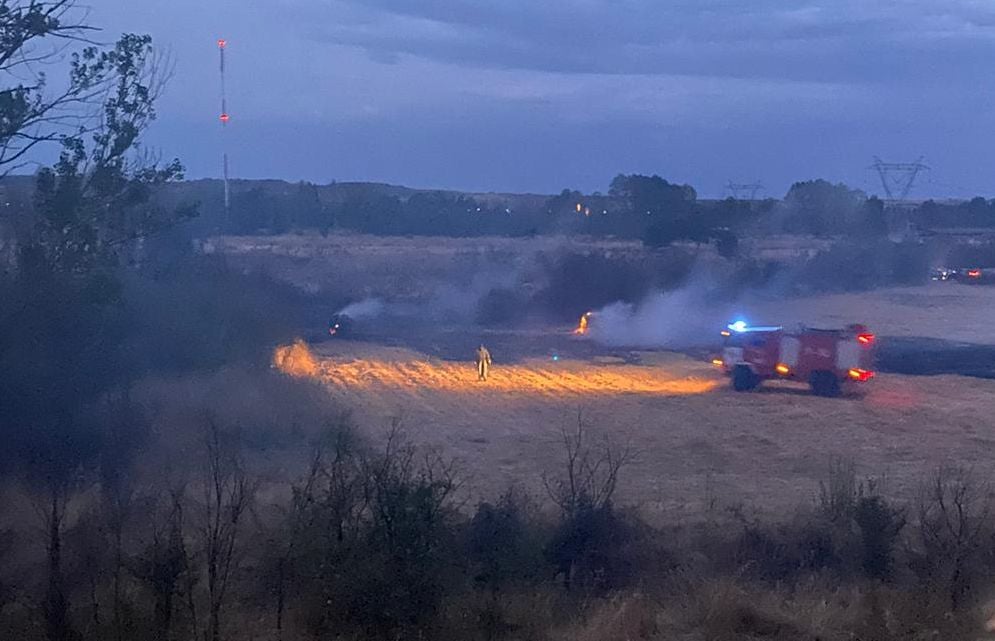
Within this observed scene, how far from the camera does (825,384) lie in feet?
112

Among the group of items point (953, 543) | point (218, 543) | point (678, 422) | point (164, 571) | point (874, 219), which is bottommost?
point (678, 422)

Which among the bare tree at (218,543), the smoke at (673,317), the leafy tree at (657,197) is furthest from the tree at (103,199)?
the leafy tree at (657,197)

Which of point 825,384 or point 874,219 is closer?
point 825,384

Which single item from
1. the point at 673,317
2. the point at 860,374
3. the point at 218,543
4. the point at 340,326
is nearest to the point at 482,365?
the point at 860,374

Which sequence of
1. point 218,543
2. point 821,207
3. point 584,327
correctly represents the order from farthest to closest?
point 821,207 < point 584,327 < point 218,543

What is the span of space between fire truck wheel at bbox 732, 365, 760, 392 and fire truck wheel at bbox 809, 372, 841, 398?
1560mm

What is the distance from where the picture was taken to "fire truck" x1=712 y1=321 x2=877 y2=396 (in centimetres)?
3381

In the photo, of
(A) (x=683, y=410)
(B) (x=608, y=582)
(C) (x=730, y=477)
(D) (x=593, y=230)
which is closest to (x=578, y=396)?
(A) (x=683, y=410)

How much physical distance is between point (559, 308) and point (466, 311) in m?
4.51

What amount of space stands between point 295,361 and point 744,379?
12.4m

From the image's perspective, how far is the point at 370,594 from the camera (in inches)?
425

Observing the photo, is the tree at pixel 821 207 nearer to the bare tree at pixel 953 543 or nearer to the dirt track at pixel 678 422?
the dirt track at pixel 678 422

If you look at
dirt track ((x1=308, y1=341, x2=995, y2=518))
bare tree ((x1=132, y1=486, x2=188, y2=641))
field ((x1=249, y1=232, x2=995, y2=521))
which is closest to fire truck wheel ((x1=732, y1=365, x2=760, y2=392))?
dirt track ((x1=308, y1=341, x2=995, y2=518))

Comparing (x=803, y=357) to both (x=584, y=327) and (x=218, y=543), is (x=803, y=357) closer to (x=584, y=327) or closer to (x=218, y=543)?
(x=584, y=327)
